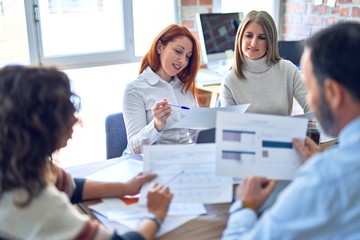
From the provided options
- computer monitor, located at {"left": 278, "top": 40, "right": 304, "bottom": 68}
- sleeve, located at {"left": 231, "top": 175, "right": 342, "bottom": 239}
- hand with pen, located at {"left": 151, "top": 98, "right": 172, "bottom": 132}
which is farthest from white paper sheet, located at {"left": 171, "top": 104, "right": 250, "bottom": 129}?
computer monitor, located at {"left": 278, "top": 40, "right": 304, "bottom": 68}

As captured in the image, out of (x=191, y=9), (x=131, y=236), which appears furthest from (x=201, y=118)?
(x=191, y=9)

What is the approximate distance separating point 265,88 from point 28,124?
1489mm

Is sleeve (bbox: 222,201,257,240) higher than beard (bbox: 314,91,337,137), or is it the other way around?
beard (bbox: 314,91,337,137)

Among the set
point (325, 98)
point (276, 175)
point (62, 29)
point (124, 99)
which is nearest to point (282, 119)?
point (276, 175)

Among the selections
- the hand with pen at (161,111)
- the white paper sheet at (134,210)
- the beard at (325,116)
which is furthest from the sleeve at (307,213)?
the hand with pen at (161,111)

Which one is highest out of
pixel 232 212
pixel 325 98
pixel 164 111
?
pixel 325 98

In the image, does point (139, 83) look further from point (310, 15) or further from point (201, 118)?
point (310, 15)

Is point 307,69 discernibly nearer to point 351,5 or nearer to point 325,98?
point 325,98

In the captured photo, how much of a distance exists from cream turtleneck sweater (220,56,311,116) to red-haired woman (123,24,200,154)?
22cm

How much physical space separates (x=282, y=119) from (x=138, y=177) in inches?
18.5

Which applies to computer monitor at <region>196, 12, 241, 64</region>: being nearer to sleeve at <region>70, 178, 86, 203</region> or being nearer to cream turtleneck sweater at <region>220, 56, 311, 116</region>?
cream turtleneck sweater at <region>220, 56, 311, 116</region>

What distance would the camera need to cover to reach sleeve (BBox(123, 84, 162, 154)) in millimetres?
1817

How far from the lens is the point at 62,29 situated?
9.52ft

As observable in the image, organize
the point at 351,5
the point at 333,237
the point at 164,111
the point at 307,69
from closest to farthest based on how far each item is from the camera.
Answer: the point at 333,237, the point at 307,69, the point at 164,111, the point at 351,5
